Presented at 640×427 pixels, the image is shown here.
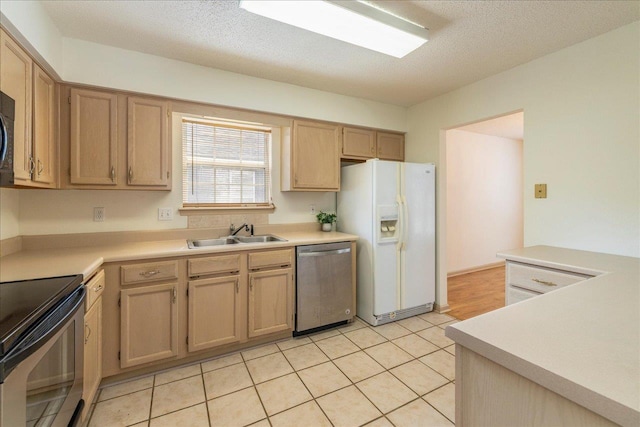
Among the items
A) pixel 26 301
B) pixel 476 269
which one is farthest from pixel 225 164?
pixel 476 269

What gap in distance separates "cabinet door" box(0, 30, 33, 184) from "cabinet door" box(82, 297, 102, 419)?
87 cm

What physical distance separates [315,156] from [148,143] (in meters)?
1.54

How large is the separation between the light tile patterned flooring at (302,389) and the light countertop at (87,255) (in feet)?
2.91

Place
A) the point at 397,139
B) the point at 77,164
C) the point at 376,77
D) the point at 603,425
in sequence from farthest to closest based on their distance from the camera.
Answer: the point at 397,139 < the point at 376,77 < the point at 77,164 < the point at 603,425

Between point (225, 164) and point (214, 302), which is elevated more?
point (225, 164)

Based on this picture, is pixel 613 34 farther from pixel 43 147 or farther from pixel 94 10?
pixel 43 147

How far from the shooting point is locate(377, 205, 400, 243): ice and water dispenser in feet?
9.46

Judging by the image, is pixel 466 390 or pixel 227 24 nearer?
pixel 466 390

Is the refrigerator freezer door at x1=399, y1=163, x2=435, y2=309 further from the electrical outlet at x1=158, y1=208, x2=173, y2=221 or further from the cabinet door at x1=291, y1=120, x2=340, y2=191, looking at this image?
the electrical outlet at x1=158, y1=208, x2=173, y2=221

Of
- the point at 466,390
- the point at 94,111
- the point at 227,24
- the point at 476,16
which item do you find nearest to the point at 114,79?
the point at 94,111

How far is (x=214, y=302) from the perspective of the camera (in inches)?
88.8

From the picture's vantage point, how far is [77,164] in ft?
6.86

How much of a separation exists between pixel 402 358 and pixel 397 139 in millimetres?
2549

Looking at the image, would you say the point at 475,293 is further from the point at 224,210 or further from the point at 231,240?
the point at 224,210
